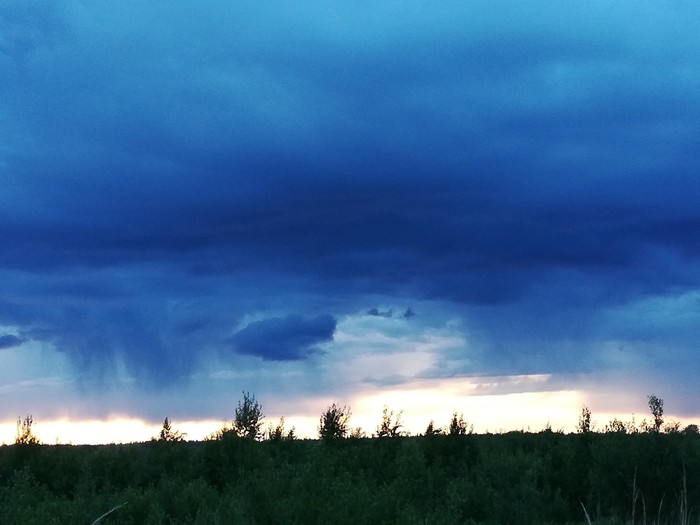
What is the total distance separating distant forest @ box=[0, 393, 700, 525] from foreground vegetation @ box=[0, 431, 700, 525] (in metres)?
0.05

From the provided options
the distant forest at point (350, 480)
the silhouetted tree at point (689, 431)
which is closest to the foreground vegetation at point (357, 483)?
the distant forest at point (350, 480)

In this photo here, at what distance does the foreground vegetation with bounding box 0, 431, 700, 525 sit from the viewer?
19078mm

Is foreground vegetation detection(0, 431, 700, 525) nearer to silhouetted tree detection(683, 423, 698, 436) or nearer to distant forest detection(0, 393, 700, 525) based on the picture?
distant forest detection(0, 393, 700, 525)

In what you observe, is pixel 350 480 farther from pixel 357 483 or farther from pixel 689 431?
pixel 689 431

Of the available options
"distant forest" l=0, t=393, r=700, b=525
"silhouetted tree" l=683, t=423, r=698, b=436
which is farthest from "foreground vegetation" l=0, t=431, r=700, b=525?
"silhouetted tree" l=683, t=423, r=698, b=436

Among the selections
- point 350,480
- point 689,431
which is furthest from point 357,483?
point 689,431

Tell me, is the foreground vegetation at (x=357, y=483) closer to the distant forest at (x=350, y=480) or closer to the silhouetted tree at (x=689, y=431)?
the distant forest at (x=350, y=480)

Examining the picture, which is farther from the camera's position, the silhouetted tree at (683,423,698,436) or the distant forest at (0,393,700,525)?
the silhouetted tree at (683,423,698,436)

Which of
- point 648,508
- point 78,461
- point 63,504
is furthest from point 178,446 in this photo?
point 648,508

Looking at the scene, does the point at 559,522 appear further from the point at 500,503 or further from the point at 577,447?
the point at 577,447

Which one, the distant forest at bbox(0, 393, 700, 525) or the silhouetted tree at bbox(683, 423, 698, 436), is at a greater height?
the silhouetted tree at bbox(683, 423, 698, 436)

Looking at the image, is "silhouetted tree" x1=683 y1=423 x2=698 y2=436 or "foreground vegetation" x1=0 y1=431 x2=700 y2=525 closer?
"foreground vegetation" x1=0 y1=431 x2=700 y2=525

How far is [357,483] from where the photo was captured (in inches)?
1010

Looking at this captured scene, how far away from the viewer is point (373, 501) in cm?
1925
